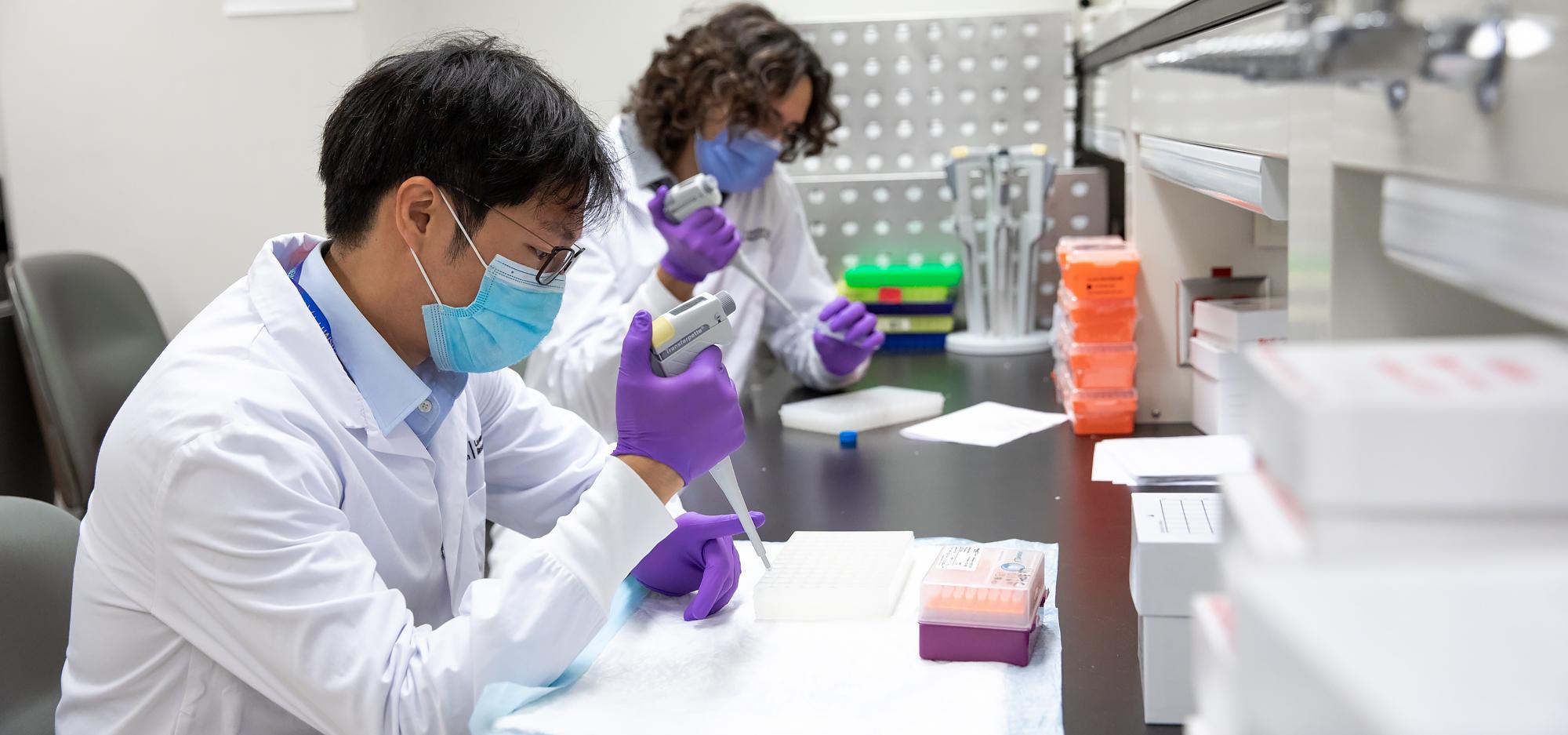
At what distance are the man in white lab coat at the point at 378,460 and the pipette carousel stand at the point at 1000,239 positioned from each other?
146cm

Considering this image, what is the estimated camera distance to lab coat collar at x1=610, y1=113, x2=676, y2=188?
2396 mm

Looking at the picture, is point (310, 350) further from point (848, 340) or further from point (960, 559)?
point (848, 340)

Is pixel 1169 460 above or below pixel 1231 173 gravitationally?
below

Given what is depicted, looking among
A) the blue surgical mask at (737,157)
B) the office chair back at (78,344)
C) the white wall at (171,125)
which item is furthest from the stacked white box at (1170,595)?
the white wall at (171,125)

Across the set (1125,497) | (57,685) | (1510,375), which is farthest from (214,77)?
(1510,375)

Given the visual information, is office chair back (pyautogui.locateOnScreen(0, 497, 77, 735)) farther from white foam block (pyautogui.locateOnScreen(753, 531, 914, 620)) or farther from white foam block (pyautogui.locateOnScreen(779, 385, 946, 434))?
white foam block (pyautogui.locateOnScreen(779, 385, 946, 434))

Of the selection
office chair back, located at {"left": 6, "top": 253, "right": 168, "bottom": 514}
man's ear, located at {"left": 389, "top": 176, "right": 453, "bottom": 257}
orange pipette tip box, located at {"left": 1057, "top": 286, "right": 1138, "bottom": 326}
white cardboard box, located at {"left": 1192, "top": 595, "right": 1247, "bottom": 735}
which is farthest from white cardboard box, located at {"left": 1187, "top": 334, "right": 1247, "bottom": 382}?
office chair back, located at {"left": 6, "top": 253, "right": 168, "bottom": 514}

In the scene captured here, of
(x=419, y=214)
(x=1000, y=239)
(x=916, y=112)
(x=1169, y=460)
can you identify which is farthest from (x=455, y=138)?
(x=916, y=112)

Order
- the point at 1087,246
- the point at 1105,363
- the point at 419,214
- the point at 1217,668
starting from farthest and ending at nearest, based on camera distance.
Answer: the point at 1087,246, the point at 1105,363, the point at 419,214, the point at 1217,668

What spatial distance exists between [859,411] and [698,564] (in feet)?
2.84

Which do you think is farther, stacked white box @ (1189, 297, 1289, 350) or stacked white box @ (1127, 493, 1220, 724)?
stacked white box @ (1189, 297, 1289, 350)

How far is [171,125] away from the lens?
321cm

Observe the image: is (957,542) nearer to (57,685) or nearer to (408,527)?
(408,527)

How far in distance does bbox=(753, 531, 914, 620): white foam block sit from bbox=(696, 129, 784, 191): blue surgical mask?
1151 millimetres
